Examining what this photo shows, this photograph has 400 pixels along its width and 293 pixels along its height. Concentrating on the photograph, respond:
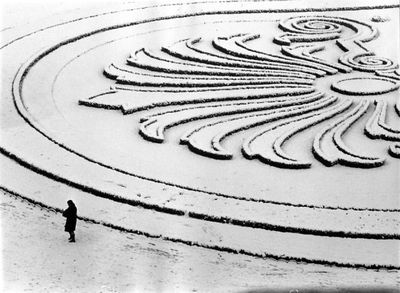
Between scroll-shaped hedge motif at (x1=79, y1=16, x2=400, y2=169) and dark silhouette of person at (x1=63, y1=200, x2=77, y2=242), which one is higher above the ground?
scroll-shaped hedge motif at (x1=79, y1=16, x2=400, y2=169)

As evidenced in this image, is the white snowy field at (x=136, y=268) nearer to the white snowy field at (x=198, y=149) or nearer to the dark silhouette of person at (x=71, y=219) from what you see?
the white snowy field at (x=198, y=149)

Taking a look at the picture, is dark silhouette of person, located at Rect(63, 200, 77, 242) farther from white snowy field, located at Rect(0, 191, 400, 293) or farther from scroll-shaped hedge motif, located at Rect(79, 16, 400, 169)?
scroll-shaped hedge motif, located at Rect(79, 16, 400, 169)

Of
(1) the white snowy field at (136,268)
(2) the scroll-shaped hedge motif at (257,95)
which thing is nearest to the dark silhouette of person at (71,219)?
(1) the white snowy field at (136,268)

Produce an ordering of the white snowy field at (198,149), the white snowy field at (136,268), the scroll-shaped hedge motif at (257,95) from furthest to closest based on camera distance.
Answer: the scroll-shaped hedge motif at (257,95) → the white snowy field at (198,149) → the white snowy field at (136,268)

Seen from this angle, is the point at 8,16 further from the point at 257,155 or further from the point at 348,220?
the point at 348,220

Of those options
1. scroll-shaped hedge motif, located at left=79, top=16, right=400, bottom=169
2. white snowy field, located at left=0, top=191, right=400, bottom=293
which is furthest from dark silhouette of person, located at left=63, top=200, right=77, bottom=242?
scroll-shaped hedge motif, located at left=79, top=16, right=400, bottom=169

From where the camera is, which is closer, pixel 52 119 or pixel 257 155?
pixel 257 155

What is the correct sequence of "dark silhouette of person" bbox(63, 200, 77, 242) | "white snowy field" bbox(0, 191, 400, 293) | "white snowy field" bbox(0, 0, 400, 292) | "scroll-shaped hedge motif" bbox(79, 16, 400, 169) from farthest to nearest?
"scroll-shaped hedge motif" bbox(79, 16, 400, 169)
"dark silhouette of person" bbox(63, 200, 77, 242)
"white snowy field" bbox(0, 0, 400, 292)
"white snowy field" bbox(0, 191, 400, 293)

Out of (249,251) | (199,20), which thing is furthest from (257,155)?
(199,20)
